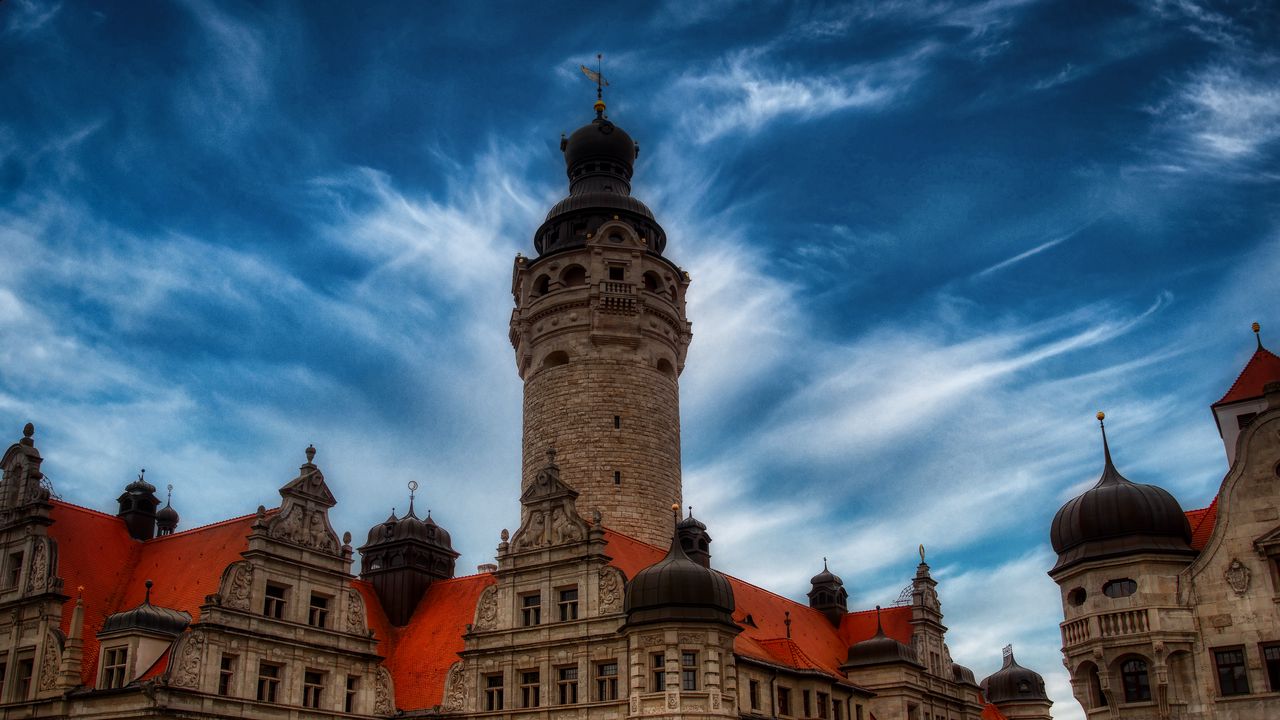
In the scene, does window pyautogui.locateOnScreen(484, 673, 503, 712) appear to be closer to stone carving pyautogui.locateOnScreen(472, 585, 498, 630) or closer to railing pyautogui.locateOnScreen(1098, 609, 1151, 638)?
stone carving pyautogui.locateOnScreen(472, 585, 498, 630)

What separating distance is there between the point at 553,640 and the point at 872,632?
20332mm

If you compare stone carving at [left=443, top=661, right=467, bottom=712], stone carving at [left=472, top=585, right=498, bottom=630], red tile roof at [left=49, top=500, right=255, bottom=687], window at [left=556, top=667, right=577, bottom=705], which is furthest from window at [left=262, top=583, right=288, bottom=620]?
window at [left=556, top=667, right=577, bottom=705]

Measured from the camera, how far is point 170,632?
125 feet

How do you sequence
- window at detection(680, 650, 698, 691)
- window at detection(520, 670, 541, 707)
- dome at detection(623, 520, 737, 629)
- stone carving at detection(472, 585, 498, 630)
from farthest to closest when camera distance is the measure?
stone carving at detection(472, 585, 498, 630) → window at detection(520, 670, 541, 707) → dome at detection(623, 520, 737, 629) → window at detection(680, 650, 698, 691)

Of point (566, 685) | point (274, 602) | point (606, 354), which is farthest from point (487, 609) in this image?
point (606, 354)

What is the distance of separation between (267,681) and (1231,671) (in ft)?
101

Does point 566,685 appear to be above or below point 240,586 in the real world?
below

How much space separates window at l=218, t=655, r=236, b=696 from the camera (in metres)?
38.2

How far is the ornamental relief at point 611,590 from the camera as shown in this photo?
1549 inches

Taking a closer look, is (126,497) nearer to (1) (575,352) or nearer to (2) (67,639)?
(2) (67,639)

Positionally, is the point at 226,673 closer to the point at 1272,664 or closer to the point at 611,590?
the point at 611,590

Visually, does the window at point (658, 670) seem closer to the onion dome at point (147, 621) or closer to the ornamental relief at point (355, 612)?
the ornamental relief at point (355, 612)

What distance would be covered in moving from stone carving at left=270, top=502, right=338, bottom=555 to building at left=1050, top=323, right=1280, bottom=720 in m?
25.8

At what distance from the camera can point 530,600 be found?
42.0m
